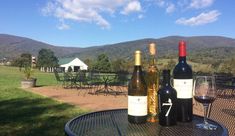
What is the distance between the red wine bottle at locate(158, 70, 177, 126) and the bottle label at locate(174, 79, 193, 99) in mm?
94

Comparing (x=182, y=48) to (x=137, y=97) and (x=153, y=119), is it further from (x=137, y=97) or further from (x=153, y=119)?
(x=153, y=119)

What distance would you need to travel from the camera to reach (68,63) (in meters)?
71.2

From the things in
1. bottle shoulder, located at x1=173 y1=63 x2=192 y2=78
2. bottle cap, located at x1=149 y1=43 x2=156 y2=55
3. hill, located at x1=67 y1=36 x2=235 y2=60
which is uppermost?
hill, located at x1=67 y1=36 x2=235 y2=60

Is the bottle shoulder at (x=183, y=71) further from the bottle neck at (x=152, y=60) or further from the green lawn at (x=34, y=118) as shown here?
the green lawn at (x=34, y=118)

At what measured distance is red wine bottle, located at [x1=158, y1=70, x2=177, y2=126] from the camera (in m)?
1.94

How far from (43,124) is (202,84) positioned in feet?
16.3

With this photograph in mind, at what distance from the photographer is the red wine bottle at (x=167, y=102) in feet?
6.36

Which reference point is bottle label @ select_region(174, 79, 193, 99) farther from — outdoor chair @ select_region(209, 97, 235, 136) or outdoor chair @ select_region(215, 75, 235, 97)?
outdoor chair @ select_region(209, 97, 235, 136)

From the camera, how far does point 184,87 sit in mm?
2049

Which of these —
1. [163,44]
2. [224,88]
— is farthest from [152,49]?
[163,44]

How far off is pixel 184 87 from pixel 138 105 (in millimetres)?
302

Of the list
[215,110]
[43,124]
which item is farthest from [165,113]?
[43,124]

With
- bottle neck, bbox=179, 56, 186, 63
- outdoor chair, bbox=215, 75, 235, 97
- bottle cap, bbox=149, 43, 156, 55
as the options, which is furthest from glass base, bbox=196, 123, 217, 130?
outdoor chair, bbox=215, 75, 235, 97

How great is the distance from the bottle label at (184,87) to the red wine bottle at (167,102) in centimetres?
9
